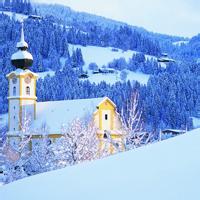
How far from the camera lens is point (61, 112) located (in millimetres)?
57844

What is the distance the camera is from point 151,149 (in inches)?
187

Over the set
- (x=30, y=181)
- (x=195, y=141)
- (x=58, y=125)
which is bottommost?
(x=58, y=125)

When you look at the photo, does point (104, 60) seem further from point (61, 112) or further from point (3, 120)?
point (61, 112)

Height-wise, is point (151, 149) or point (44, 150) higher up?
point (151, 149)

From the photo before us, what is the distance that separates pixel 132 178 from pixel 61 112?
53.9 metres

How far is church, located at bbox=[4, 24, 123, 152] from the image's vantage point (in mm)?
55281

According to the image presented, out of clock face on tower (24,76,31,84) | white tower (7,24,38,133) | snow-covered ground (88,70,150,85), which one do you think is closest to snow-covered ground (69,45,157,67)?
snow-covered ground (88,70,150,85)

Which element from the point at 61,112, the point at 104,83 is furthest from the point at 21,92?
the point at 104,83

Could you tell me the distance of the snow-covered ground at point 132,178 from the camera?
12.3ft

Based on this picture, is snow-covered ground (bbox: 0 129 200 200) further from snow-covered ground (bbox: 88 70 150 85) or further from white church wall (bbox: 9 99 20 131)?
snow-covered ground (bbox: 88 70 150 85)

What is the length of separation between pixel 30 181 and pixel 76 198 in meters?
0.77

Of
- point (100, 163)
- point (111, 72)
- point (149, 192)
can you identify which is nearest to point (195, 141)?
point (100, 163)

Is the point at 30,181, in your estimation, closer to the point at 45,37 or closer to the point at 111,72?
the point at 111,72

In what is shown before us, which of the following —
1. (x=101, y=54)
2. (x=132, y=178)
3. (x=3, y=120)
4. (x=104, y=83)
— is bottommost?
(x=3, y=120)
